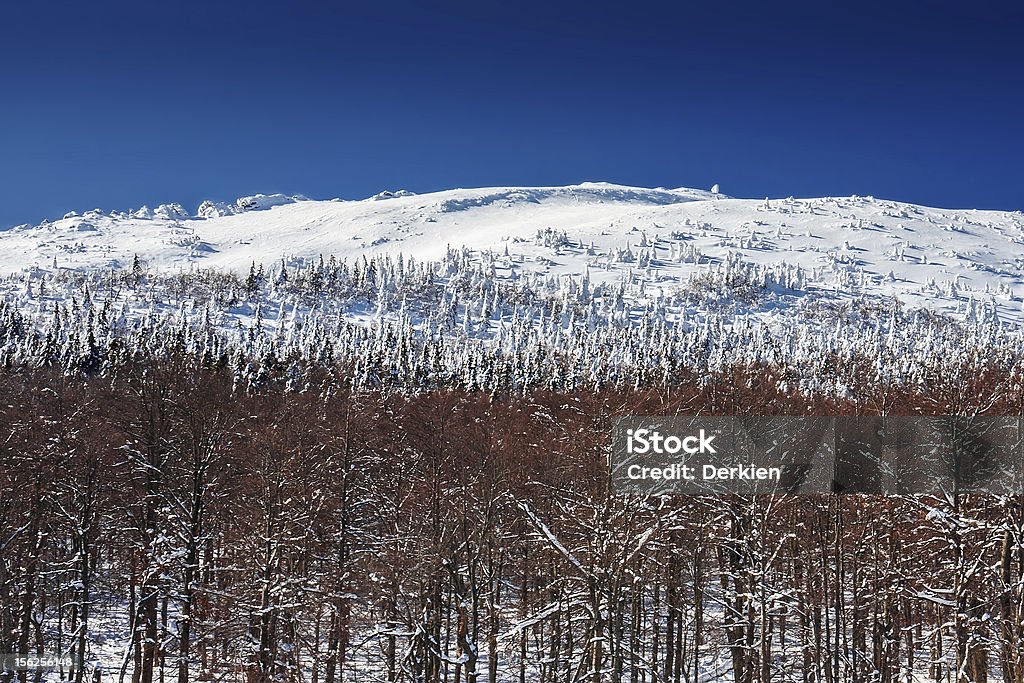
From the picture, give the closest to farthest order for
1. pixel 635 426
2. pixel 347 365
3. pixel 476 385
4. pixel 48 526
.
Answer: pixel 635 426
pixel 48 526
pixel 476 385
pixel 347 365

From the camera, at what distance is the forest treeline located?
24172 mm

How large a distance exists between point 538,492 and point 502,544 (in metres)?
2.67

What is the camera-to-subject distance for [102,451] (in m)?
29.7

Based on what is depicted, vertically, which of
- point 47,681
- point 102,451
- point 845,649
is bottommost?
point 47,681

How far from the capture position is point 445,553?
27234mm

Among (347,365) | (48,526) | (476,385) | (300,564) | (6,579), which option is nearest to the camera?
(6,579)

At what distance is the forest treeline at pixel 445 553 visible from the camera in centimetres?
2417

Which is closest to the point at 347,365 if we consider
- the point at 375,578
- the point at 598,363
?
the point at 598,363

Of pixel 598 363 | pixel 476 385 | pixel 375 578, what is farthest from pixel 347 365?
pixel 375 578

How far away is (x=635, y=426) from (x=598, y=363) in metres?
136

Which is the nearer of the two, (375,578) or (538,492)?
(375,578)

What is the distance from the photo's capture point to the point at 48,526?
1127 inches

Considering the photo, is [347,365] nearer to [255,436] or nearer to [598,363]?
[598,363]

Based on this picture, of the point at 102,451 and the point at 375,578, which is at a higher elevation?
the point at 102,451
